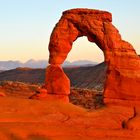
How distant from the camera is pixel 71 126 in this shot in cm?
1892

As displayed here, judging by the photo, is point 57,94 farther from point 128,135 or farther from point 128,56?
point 128,135

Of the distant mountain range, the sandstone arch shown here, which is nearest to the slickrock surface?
the sandstone arch

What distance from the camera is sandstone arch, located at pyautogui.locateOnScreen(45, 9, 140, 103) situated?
25.3 m

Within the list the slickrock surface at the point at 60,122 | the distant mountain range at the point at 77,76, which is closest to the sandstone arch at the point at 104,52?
the slickrock surface at the point at 60,122

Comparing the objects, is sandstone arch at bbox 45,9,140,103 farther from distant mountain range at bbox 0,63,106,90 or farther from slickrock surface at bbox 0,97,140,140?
distant mountain range at bbox 0,63,106,90

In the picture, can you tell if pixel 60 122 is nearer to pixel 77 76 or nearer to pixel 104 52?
pixel 104 52

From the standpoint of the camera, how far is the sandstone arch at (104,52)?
2528cm

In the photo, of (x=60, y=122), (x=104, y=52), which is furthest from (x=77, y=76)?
(x=60, y=122)

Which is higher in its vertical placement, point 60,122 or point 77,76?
point 60,122

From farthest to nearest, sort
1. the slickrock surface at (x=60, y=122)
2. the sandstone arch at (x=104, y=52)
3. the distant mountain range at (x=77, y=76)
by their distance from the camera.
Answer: the distant mountain range at (x=77, y=76) < the sandstone arch at (x=104, y=52) < the slickrock surface at (x=60, y=122)

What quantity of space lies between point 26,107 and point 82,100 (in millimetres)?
28867

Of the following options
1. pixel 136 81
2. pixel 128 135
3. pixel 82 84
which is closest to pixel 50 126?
pixel 128 135

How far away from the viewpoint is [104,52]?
86.1 ft

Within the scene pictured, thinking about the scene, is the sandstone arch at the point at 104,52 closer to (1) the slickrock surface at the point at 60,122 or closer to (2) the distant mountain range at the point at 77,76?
(1) the slickrock surface at the point at 60,122
